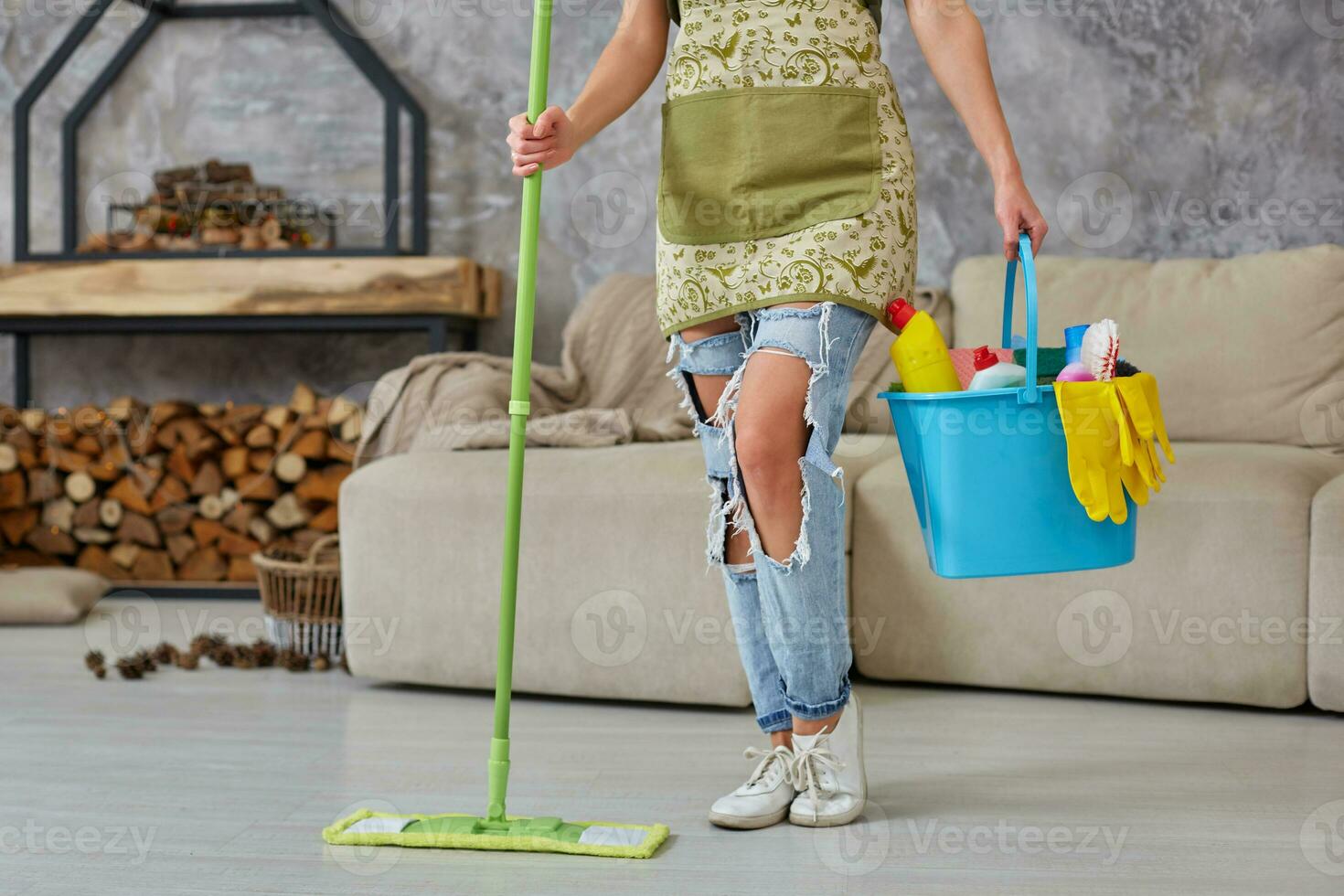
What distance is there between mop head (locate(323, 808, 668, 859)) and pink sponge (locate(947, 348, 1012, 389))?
66 centimetres

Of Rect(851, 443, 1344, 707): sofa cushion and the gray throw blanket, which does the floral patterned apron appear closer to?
Rect(851, 443, 1344, 707): sofa cushion

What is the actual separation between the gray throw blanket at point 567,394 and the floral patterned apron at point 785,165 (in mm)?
1077

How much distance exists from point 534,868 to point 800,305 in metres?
0.71

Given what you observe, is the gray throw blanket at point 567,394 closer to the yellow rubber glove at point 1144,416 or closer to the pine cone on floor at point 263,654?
the pine cone on floor at point 263,654

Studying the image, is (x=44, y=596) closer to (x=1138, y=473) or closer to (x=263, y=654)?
(x=263, y=654)

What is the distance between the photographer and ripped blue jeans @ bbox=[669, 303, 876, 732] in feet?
4.98

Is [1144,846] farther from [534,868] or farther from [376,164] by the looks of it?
[376,164]

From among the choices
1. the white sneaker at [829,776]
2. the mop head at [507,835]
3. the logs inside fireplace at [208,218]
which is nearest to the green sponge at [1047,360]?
the white sneaker at [829,776]

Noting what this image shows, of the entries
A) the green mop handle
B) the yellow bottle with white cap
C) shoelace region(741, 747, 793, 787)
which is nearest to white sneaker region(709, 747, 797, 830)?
shoelace region(741, 747, 793, 787)

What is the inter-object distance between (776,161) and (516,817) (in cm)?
85

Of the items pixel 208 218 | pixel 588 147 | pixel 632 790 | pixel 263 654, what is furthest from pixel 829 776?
pixel 208 218

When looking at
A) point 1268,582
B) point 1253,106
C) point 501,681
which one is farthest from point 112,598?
point 1253,106

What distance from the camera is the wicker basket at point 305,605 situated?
274 centimetres

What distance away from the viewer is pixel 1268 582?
225cm
